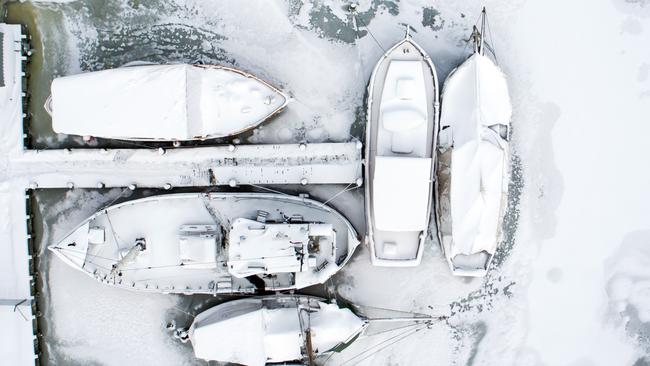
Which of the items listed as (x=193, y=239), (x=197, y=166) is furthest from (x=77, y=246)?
(x=197, y=166)

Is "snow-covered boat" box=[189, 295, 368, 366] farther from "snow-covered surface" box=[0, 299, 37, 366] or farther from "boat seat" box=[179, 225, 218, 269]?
"snow-covered surface" box=[0, 299, 37, 366]

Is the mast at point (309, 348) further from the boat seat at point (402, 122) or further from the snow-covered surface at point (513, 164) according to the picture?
the boat seat at point (402, 122)

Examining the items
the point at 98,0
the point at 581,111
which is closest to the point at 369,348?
the point at 581,111

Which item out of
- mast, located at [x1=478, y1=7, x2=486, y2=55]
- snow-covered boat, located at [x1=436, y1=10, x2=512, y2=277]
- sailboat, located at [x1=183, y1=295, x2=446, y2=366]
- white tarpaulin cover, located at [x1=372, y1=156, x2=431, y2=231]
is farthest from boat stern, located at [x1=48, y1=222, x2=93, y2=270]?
mast, located at [x1=478, y1=7, x2=486, y2=55]

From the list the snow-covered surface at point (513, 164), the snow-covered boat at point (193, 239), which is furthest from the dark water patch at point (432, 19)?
the snow-covered boat at point (193, 239)

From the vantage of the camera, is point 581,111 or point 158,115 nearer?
point 158,115

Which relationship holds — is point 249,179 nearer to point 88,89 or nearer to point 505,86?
point 88,89

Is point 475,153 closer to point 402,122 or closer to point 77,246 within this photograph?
point 402,122
